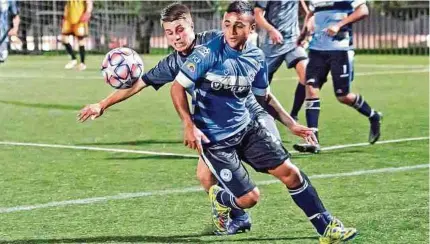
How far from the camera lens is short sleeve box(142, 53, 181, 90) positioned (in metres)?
7.13

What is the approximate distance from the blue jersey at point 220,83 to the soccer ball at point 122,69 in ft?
2.16

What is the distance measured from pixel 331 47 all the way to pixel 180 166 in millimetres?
2474

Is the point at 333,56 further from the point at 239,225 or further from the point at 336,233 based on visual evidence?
the point at 336,233

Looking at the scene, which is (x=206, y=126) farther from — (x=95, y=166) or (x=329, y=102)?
(x=329, y=102)

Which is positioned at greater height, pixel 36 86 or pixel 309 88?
pixel 309 88

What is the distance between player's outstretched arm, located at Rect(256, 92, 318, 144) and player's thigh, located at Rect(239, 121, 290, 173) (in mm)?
188

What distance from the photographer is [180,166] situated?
1045 cm

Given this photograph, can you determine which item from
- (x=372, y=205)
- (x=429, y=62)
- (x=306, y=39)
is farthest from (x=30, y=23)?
(x=372, y=205)

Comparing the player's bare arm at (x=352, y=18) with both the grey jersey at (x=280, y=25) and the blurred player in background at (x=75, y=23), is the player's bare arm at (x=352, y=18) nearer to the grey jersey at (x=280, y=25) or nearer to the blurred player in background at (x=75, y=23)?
the grey jersey at (x=280, y=25)

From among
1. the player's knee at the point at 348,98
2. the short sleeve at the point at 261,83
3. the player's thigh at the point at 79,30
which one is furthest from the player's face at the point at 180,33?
the player's thigh at the point at 79,30

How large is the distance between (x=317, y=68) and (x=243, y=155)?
5364 millimetres

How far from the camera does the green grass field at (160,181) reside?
283 inches

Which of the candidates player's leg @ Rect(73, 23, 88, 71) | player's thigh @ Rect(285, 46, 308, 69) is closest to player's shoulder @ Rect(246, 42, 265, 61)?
player's thigh @ Rect(285, 46, 308, 69)

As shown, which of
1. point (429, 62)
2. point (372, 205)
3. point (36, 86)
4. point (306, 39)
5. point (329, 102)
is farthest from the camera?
point (429, 62)
